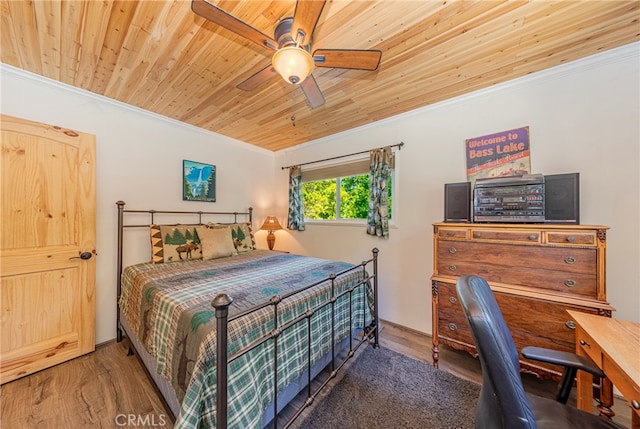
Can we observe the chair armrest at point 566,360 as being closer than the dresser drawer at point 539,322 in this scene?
Yes

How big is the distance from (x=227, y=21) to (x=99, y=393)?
2.66 meters

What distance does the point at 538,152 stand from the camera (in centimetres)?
202

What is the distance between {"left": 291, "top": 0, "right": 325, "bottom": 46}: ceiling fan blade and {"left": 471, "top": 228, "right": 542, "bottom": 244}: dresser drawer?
1.85 meters

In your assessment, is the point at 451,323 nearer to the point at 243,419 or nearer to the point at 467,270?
the point at 467,270

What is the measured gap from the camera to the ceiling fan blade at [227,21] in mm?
1094

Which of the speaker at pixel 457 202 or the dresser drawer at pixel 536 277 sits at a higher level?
the speaker at pixel 457 202

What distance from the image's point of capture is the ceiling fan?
44.5 inches

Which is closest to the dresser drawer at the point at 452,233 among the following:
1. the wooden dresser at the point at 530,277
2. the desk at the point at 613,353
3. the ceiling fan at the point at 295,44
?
the wooden dresser at the point at 530,277

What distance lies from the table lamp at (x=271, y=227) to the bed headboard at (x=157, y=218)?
1.25ft

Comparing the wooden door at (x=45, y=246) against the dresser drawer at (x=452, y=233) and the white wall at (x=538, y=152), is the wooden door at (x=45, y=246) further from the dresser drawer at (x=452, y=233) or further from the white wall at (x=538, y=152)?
the dresser drawer at (x=452, y=233)

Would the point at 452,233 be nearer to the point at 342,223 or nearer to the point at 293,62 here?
the point at 342,223

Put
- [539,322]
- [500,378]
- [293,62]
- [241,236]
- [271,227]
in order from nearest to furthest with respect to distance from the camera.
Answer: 1. [500,378]
2. [293,62]
3. [539,322]
4. [241,236]
5. [271,227]

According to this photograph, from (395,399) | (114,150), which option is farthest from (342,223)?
(114,150)

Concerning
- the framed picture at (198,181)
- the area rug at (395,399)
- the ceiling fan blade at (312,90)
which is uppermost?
the ceiling fan blade at (312,90)
